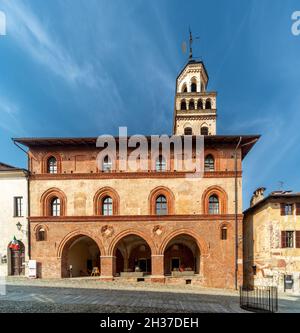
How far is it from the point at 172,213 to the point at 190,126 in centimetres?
1838

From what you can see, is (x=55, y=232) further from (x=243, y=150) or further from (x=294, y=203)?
(x=294, y=203)

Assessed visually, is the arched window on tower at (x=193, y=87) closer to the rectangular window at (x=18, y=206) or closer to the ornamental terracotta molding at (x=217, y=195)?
the ornamental terracotta molding at (x=217, y=195)

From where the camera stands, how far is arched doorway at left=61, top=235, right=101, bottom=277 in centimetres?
2148

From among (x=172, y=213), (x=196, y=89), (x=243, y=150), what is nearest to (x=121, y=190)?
(x=172, y=213)

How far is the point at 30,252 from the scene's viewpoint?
21.1 m

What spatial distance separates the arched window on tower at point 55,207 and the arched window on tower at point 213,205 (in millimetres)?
11996

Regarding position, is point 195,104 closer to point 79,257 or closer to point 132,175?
point 132,175

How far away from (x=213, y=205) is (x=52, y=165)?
43.9ft

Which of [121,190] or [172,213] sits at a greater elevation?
[121,190]

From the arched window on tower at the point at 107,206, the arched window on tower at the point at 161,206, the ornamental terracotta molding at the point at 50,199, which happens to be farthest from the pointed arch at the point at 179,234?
the ornamental terracotta molding at the point at 50,199

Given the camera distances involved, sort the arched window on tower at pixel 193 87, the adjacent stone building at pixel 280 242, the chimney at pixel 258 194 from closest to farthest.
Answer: the adjacent stone building at pixel 280 242
the chimney at pixel 258 194
the arched window on tower at pixel 193 87

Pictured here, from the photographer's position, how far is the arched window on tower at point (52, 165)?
866 inches

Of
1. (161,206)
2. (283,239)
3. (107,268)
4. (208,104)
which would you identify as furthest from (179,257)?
(208,104)

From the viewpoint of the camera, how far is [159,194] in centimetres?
2123
